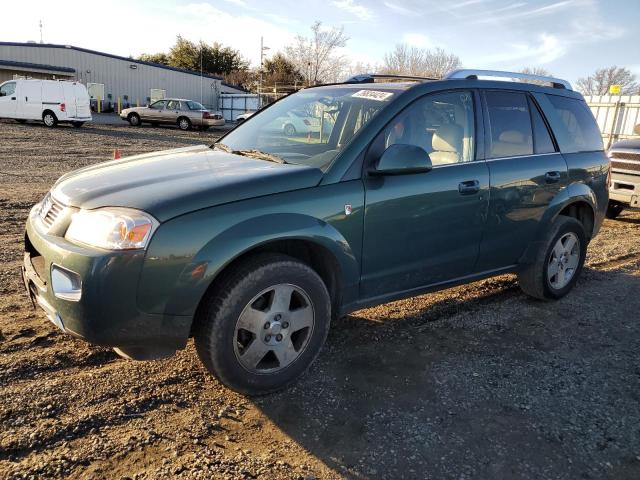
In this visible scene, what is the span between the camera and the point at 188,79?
4319cm

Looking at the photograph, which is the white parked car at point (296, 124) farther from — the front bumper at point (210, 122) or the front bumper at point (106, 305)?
the front bumper at point (210, 122)

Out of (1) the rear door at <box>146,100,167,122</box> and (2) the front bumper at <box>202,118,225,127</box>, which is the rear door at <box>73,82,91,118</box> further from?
(2) the front bumper at <box>202,118,225,127</box>

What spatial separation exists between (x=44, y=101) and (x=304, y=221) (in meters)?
23.2

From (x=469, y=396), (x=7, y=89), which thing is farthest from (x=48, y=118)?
(x=469, y=396)

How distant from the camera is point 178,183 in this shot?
2834 millimetres

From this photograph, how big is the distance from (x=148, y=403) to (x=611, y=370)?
3079 mm

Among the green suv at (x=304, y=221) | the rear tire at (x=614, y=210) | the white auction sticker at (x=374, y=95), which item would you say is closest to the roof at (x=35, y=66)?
the green suv at (x=304, y=221)

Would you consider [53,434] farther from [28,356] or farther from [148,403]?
[28,356]

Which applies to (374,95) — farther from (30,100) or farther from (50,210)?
(30,100)

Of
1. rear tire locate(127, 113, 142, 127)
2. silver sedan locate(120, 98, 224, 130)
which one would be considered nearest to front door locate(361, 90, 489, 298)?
silver sedan locate(120, 98, 224, 130)

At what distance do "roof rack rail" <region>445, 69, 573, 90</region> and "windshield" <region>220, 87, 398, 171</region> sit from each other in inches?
31.3

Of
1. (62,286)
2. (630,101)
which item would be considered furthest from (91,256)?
(630,101)

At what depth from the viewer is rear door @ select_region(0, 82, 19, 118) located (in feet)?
72.5

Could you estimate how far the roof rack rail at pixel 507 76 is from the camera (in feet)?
13.1
